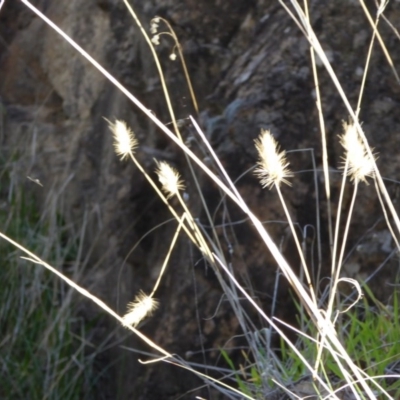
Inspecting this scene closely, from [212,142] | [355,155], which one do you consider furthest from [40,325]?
[355,155]

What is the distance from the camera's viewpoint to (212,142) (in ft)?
7.55

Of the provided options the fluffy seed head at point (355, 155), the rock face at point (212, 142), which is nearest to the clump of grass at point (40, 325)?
the rock face at point (212, 142)

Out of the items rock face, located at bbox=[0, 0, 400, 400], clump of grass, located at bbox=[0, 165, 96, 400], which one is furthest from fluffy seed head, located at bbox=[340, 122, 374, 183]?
clump of grass, located at bbox=[0, 165, 96, 400]

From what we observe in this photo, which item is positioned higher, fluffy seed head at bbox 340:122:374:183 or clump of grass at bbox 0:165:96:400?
fluffy seed head at bbox 340:122:374:183

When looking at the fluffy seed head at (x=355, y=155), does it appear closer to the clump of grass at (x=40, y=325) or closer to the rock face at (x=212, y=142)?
the rock face at (x=212, y=142)

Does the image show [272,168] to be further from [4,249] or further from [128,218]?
[4,249]

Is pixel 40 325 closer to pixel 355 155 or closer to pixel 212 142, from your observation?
pixel 212 142

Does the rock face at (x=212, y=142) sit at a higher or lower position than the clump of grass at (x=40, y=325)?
higher

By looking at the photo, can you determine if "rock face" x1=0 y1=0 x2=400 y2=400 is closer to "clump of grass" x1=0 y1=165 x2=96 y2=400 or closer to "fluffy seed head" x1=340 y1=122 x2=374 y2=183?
"clump of grass" x1=0 y1=165 x2=96 y2=400

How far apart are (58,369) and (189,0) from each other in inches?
48.6

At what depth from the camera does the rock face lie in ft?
7.16

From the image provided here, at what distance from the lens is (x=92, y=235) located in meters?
3.04

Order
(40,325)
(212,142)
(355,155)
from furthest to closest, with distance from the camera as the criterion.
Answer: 1. (40,325)
2. (212,142)
3. (355,155)

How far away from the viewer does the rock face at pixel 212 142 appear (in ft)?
7.16
